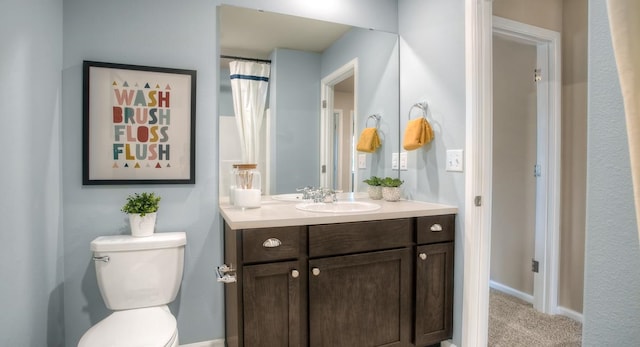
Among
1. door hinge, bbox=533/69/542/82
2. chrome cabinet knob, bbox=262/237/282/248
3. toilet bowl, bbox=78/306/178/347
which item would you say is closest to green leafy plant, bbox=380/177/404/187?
chrome cabinet knob, bbox=262/237/282/248

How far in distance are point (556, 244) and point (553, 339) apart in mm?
690

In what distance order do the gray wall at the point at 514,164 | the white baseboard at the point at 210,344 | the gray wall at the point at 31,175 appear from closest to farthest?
the gray wall at the point at 31,175 → the white baseboard at the point at 210,344 → the gray wall at the point at 514,164

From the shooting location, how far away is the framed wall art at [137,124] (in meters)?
1.74

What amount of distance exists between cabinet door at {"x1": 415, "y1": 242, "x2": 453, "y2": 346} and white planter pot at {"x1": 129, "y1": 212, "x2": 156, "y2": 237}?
1431 mm

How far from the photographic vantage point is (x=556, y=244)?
8.09 ft

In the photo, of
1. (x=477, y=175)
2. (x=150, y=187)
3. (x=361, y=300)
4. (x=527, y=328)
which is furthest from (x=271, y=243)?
(x=527, y=328)

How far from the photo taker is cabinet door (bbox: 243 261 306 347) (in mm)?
1460

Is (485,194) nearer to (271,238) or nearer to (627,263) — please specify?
(271,238)

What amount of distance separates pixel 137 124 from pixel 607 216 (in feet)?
6.44

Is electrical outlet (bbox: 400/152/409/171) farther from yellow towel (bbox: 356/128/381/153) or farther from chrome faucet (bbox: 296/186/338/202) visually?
chrome faucet (bbox: 296/186/338/202)

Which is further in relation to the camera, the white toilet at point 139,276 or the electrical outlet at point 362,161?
the electrical outlet at point 362,161

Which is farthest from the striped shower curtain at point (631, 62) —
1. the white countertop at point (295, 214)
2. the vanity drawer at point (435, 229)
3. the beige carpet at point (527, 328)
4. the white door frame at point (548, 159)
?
the white door frame at point (548, 159)

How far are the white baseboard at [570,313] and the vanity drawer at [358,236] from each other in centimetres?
159

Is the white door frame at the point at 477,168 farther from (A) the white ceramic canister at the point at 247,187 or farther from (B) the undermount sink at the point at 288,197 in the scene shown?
(A) the white ceramic canister at the point at 247,187
